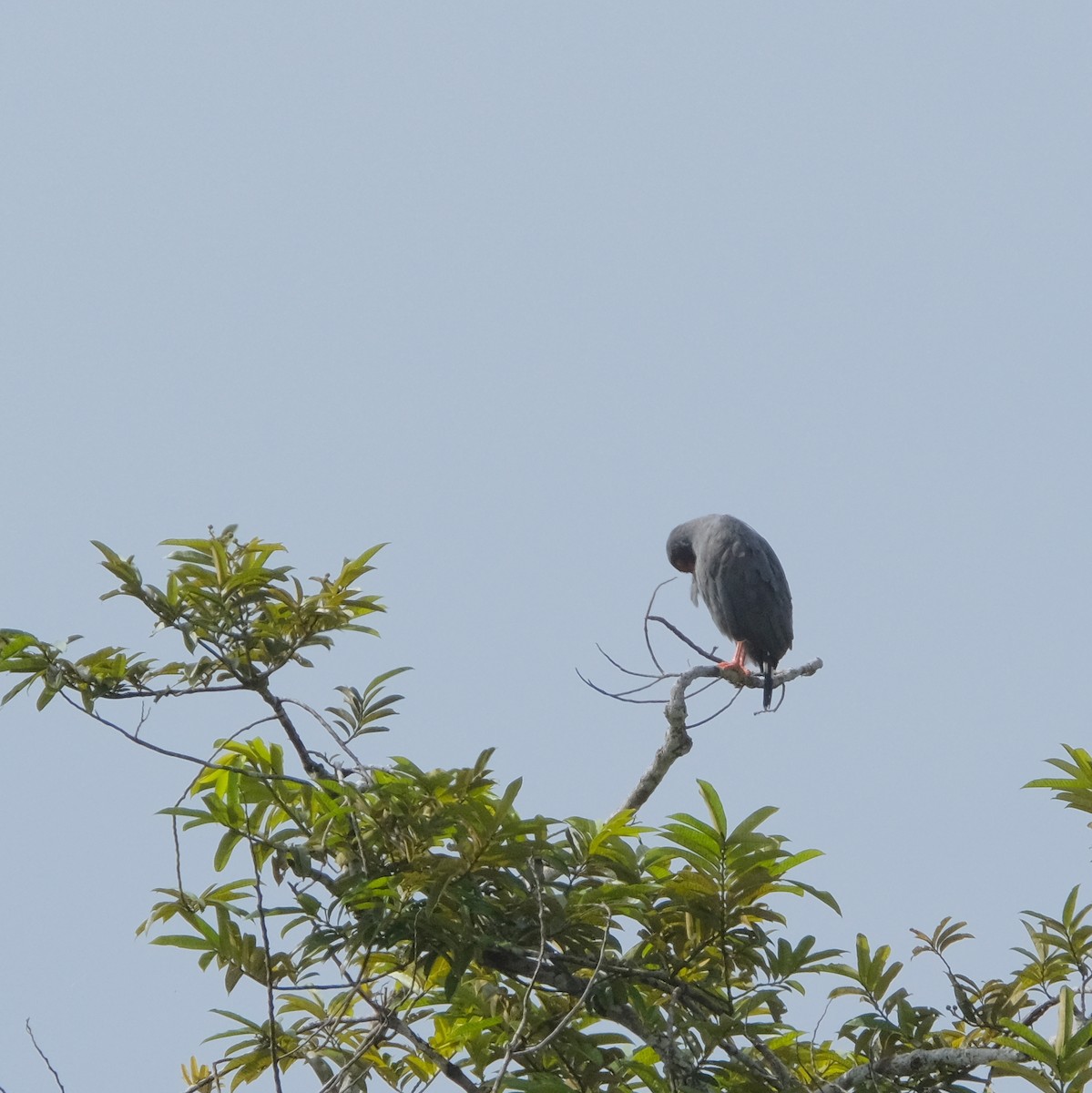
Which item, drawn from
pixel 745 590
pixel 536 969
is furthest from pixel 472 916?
pixel 745 590

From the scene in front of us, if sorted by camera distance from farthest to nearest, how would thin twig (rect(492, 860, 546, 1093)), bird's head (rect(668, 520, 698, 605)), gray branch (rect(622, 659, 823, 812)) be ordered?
bird's head (rect(668, 520, 698, 605)), gray branch (rect(622, 659, 823, 812)), thin twig (rect(492, 860, 546, 1093))

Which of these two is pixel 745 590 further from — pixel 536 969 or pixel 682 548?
pixel 536 969

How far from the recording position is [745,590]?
7.27 metres

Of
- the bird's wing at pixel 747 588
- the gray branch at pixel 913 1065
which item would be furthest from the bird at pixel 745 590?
the gray branch at pixel 913 1065

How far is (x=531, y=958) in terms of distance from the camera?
3150 mm

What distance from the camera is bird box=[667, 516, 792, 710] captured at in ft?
23.6

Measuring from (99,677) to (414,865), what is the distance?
1.02 meters

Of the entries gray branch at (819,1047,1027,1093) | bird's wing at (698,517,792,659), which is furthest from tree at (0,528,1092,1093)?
bird's wing at (698,517,792,659)

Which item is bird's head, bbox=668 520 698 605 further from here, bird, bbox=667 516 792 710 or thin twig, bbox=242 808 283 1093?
thin twig, bbox=242 808 283 1093

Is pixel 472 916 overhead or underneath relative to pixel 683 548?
underneath

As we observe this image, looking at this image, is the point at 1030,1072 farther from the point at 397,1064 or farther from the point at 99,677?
the point at 99,677

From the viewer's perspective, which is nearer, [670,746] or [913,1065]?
[913,1065]

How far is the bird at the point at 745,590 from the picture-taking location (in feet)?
23.6

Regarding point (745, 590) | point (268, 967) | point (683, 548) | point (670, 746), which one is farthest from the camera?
point (683, 548)
